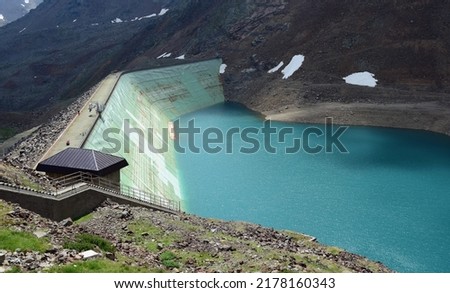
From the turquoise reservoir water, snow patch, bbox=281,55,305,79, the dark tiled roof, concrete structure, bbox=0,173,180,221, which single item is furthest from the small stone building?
snow patch, bbox=281,55,305,79

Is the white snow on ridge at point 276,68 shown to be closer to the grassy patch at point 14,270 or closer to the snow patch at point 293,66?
the snow patch at point 293,66

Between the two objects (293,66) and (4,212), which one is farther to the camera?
(293,66)

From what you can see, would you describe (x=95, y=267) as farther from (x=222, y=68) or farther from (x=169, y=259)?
(x=222, y=68)

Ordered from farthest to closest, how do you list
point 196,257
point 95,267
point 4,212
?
point 196,257 → point 4,212 → point 95,267

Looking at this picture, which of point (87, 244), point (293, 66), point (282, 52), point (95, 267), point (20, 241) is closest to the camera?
point (95, 267)

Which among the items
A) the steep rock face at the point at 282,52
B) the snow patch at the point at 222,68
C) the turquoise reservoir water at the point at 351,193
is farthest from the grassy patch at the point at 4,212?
the snow patch at the point at 222,68

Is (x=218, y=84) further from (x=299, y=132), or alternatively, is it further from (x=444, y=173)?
(x=444, y=173)

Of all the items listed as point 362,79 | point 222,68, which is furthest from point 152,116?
point 362,79
